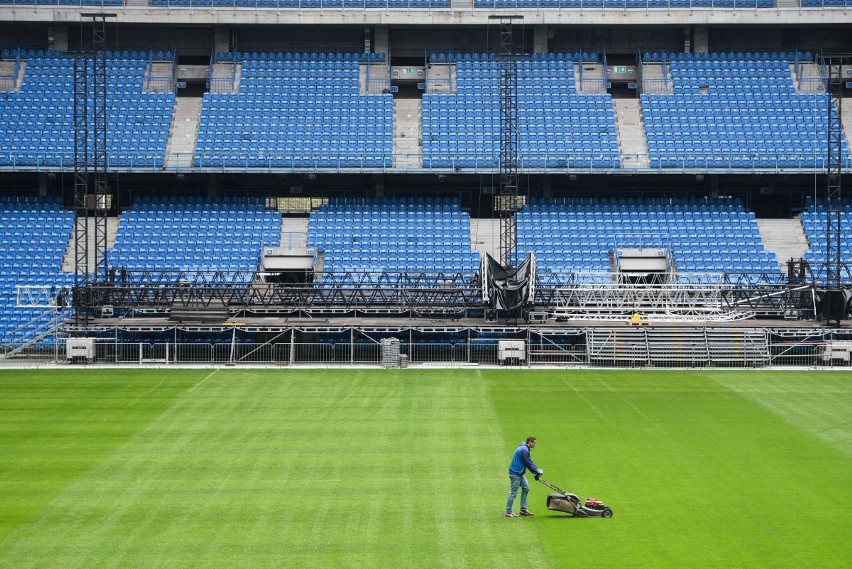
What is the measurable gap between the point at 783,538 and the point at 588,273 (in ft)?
106

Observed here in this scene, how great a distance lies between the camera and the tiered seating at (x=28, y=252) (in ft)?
163

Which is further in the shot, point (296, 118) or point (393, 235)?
point (296, 118)

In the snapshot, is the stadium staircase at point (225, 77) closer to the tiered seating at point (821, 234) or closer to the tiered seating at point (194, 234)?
the tiered seating at point (194, 234)

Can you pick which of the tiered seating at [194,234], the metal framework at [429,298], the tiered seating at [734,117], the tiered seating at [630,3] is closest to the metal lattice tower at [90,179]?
the metal framework at [429,298]

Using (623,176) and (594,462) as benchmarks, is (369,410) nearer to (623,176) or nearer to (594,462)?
(594,462)

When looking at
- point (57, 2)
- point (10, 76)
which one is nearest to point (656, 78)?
point (57, 2)

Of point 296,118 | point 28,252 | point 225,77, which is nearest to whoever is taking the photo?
point 28,252

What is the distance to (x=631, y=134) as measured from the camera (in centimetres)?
6153

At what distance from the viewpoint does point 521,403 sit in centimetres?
3422

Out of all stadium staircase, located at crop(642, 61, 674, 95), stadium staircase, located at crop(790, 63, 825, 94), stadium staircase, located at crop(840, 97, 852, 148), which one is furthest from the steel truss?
stadium staircase, located at crop(790, 63, 825, 94)

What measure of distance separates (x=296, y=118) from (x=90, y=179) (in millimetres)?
11534

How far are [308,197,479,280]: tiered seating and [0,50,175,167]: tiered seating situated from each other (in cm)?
971

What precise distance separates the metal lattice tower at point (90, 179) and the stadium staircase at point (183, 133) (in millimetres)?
3575

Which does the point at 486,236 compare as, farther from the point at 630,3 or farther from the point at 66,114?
the point at 66,114
